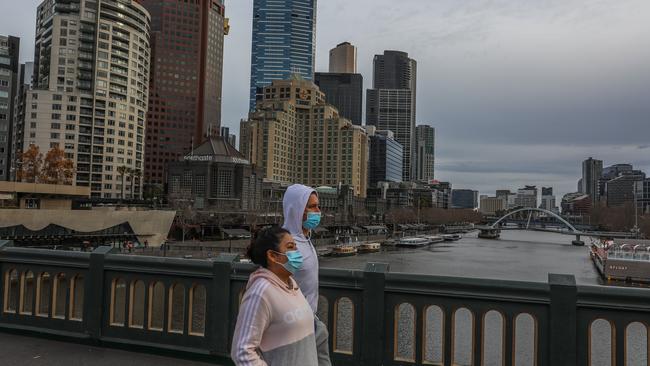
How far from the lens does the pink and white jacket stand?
3111 millimetres

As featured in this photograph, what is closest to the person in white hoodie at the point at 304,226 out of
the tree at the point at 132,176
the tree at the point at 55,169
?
the tree at the point at 55,169

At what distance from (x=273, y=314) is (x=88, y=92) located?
112m

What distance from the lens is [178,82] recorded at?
163m

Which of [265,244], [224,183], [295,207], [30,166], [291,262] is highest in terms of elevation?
[30,166]

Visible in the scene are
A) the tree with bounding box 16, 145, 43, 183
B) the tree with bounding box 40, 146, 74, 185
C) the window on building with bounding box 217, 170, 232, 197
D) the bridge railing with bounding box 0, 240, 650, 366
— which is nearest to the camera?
the bridge railing with bounding box 0, 240, 650, 366

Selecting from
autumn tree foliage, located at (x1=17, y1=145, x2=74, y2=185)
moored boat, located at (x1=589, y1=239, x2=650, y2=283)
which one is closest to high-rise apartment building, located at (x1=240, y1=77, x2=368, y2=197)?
autumn tree foliage, located at (x1=17, y1=145, x2=74, y2=185)

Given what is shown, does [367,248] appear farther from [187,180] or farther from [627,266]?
[187,180]

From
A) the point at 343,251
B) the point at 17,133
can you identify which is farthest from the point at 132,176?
the point at 343,251

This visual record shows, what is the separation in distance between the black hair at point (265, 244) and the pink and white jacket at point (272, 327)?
9cm

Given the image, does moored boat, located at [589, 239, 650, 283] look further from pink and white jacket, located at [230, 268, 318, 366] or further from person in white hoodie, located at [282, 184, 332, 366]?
pink and white jacket, located at [230, 268, 318, 366]

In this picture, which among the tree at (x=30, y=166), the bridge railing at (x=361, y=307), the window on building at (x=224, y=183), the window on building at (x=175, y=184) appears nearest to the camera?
the bridge railing at (x=361, y=307)

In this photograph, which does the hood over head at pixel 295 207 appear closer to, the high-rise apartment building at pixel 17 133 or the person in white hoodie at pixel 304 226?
the person in white hoodie at pixel 304 226

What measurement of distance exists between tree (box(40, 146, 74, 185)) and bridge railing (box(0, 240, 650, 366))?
82708mm

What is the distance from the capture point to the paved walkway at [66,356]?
267 inches
